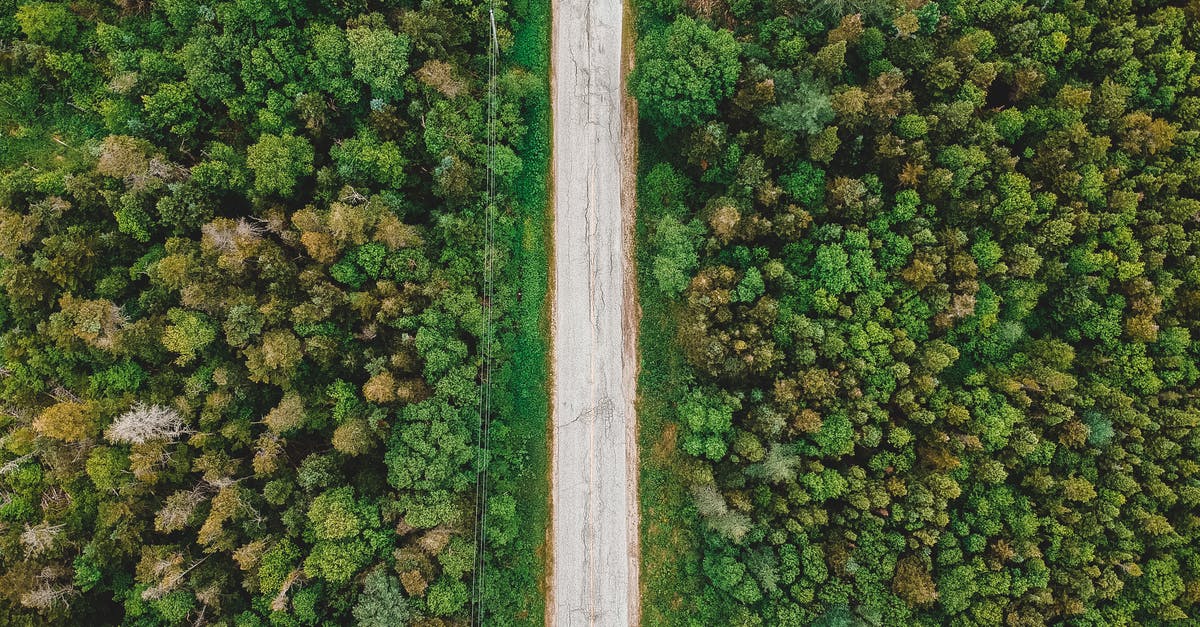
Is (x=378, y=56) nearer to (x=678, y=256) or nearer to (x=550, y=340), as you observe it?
(x=550, y=340)

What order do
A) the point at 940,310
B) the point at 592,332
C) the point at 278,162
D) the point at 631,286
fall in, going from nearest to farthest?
the point at 278,162
the point at 940,310
the point at 592,332
the point at 631,286

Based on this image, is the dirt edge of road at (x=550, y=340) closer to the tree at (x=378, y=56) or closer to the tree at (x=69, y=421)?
the tree at (x=378, y=56)

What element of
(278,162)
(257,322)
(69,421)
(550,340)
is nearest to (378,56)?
(278,162)

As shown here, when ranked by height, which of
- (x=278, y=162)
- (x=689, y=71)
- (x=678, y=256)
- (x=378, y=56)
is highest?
(x=378, y=56)

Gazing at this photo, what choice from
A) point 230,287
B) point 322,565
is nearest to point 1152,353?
point 322,565

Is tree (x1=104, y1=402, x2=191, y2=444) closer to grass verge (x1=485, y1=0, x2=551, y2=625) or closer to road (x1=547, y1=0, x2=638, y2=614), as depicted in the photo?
grass verge (x1=485, y1=0, x2=551, y2=625)

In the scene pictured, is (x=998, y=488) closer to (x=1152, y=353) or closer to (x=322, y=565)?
(x=1152, y=353)

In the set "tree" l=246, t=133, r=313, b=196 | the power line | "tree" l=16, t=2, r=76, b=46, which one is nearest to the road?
the power line
